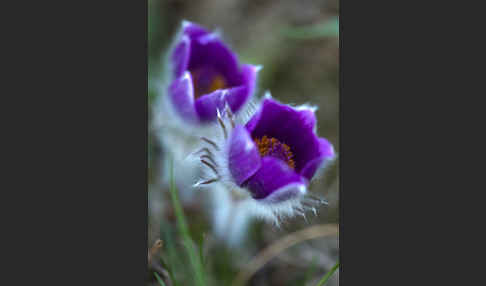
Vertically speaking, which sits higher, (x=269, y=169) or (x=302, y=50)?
(x=302, y=50)

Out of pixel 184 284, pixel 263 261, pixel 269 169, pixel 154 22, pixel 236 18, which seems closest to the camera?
pixel 269 169

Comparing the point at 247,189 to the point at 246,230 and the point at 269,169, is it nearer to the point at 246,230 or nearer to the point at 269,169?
the point at 269,169

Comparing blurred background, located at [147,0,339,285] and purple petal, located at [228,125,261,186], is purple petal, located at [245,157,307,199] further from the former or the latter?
blurred background, located at [147,0,339,285]

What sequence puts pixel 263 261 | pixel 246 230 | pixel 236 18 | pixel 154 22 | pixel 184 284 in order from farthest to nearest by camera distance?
pixel 236 18
pixel 154 22
pixel 246 230
pixel 263 261
pixel 184 284

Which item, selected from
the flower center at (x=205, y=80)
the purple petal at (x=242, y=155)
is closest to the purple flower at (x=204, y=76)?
the flower center at (x=205, y=80)

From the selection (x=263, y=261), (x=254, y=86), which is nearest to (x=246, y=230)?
(x=263, y=261)

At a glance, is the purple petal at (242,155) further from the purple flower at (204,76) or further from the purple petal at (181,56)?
the purple petal at (181,56)

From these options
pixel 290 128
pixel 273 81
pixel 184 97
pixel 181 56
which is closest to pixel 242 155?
pixel 290 128
